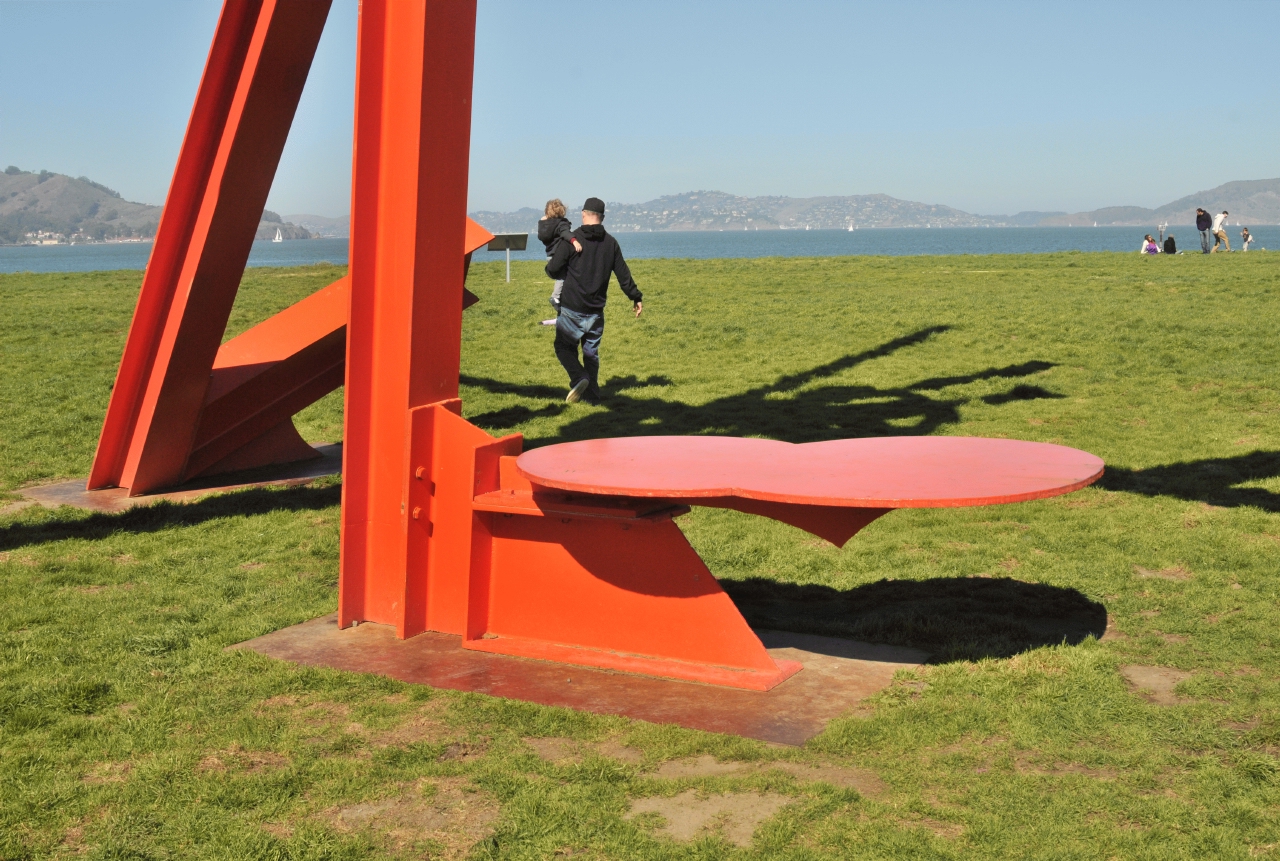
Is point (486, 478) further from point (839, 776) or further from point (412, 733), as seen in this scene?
point (839, 776)

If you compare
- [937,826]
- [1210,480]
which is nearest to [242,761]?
[937,826]

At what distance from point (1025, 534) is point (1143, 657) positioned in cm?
227

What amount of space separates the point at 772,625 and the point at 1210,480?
4597 millimetres

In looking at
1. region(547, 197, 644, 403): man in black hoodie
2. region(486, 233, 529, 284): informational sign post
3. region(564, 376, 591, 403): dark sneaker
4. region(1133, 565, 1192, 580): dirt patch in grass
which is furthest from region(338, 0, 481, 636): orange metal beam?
region(486, 233, 529, 284): informational sign post

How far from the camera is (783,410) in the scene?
1164 centimetres

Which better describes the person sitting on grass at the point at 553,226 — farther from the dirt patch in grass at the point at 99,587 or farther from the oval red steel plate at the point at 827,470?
the oval red steel plate at the point at 827,470

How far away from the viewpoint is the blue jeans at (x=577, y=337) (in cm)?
1123

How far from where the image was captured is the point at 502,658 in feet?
17.3

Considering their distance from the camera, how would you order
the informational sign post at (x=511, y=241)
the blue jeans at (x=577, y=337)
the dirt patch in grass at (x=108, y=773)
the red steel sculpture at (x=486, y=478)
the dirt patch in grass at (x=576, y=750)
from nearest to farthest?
the dirt patch in grass at (x=108, y=773)
the dirt patch in grass at (x=576, y=750)
the red steel sculpture at (x=486, y=478)
the blue jeans at (x=577, y=337)
the informational sign post at (x=511, y=241)

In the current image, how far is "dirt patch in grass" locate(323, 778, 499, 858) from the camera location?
3514 millimetres

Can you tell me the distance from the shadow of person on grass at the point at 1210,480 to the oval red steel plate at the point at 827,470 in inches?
137

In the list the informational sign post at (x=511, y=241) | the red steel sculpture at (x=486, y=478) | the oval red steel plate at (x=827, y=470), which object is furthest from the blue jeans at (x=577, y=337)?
→ the informational sign post at (x=511, y=241)

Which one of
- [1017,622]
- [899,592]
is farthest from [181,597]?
[1017,622]

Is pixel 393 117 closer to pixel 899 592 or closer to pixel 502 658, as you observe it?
pixel 502 658
